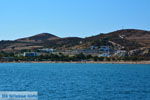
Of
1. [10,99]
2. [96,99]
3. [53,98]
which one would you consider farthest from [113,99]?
[10,99]

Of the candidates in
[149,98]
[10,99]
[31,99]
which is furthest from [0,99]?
[149,98]

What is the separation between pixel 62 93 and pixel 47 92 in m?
1.77

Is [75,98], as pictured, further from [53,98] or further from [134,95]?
[134,95]

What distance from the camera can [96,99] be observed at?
43.5 m

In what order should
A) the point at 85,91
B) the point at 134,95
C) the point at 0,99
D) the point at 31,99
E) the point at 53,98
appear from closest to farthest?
the point at 31,99 → the point at 0,99 → the point at 53,98 → the point at 134,95 → the point at 85,91

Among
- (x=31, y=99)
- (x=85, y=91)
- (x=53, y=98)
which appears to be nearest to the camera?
(x=31, y=99)

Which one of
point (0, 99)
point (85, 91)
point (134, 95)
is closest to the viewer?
point (0, 99)

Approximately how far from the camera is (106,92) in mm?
49875

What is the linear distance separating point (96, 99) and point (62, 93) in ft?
18.0

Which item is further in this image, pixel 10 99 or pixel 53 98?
pixel 53 98

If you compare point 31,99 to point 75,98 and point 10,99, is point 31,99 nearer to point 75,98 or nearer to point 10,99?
point 10,99

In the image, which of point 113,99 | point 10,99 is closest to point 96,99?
point 113,99

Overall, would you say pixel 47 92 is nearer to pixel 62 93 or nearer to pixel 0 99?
pixel 62 93

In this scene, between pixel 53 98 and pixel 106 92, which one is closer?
pixel 53 98
